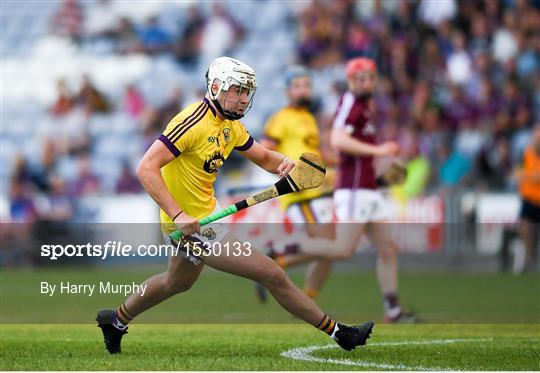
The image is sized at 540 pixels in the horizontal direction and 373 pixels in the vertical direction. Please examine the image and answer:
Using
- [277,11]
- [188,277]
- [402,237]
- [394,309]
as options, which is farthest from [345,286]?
[277,11]

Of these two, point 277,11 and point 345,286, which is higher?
point 277,11

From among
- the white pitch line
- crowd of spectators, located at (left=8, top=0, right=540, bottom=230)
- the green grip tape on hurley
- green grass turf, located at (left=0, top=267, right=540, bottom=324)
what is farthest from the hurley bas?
the green grip tape on hurley

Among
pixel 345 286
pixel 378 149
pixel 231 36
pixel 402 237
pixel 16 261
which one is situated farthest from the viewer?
pixel 231 36

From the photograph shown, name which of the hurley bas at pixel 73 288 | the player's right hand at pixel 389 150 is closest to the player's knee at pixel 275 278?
the player's right hand at pixel 389 150

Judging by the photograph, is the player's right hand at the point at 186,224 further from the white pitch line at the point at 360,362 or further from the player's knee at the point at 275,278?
the white pitch line at the point at 360,362

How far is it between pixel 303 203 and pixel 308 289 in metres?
0.96

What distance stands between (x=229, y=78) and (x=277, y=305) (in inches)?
238

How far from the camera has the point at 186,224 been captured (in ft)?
27.2

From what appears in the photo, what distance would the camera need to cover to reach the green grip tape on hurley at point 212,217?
8.55 metres

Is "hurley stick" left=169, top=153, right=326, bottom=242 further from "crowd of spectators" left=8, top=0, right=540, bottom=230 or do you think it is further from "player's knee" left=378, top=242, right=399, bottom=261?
"crowd of spectators" left=8, top=0, right=540, bottom=230

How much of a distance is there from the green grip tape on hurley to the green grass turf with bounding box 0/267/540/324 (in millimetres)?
3828

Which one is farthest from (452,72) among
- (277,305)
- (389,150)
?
(389,150)

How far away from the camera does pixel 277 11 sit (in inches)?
1029

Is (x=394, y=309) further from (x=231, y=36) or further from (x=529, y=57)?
(x=231, y=36)
